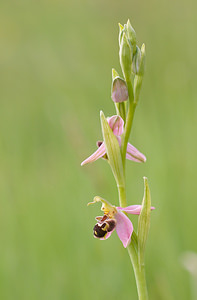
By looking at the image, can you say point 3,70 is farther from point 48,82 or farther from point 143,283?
point 143,283

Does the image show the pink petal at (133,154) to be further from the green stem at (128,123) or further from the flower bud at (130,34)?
the flower bud at (130,34)

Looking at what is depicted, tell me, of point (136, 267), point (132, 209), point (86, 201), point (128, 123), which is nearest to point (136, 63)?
point (128, 123)

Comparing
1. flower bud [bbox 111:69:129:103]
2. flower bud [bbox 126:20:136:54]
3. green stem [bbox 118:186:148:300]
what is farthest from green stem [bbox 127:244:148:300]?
flower bud [bbox 126:20:136:54]


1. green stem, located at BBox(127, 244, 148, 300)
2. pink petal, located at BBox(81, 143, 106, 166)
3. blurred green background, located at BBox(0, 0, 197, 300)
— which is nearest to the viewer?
green stem, located at BBox(127, 244, 148, 300)

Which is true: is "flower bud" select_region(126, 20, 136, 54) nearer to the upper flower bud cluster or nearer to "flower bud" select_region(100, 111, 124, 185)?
the upper flower bud cluster

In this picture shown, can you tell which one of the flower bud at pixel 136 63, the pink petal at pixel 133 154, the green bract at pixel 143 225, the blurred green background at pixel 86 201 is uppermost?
the flower bud at pixel 136 63

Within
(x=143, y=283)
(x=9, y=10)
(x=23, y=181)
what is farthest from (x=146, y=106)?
(x=9, y=10)

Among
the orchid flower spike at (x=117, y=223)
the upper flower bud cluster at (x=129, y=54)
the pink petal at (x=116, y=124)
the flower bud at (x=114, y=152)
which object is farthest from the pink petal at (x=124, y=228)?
the upper flower bud cluster at (x=129, y=54)
